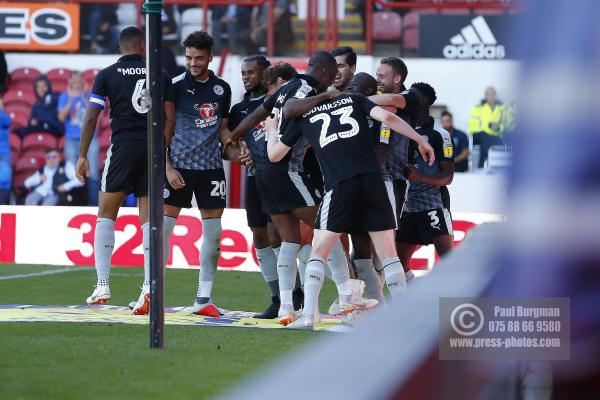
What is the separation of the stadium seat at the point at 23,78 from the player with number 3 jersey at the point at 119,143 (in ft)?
36.0

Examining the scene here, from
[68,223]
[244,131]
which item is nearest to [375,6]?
[68,223]

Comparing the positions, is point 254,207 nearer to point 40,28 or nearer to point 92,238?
point 92,238

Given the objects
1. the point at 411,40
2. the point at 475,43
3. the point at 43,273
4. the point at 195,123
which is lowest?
the point at 43,273

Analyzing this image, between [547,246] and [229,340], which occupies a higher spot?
[547,246]

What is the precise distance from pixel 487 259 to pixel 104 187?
7.55m

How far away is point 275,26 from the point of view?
69.3ft

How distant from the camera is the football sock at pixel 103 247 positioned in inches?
398

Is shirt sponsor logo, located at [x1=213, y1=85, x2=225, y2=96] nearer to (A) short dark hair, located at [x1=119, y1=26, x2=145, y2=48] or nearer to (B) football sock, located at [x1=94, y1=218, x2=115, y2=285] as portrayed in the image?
(A) short dark hair, located at [x1=119, y1=26, x2=145, y2=48]

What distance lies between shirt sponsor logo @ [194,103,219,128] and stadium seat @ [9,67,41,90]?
11.3 m

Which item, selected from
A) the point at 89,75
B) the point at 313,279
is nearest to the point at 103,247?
the point at 313,279

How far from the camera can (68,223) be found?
15.7 m

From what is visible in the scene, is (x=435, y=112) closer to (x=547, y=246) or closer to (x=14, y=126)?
(x=14, y=126)

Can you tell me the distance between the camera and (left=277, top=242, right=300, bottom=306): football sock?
9.38m

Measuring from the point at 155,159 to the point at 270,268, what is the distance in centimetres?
331
